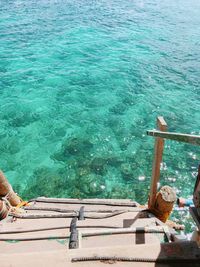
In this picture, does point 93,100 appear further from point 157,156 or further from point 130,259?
point 130,259

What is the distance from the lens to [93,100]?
54.5ft

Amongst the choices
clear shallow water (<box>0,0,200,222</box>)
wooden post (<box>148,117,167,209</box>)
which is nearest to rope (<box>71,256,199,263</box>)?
wooden post (<box>148,117,167,209</box>)

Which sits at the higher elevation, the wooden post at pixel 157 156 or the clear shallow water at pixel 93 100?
the wooden post at pixel 157 156

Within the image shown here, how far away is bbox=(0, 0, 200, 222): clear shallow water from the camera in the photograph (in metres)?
11.9

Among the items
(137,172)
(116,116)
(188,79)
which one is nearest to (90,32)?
(188,79)

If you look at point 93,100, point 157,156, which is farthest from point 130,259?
point 93,100

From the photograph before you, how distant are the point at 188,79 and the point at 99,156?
8.96 meters

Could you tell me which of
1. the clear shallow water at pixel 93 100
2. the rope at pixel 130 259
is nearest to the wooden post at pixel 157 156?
the rope at pixel 130 259

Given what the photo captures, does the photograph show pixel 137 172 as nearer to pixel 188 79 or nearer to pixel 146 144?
pixel 146 144

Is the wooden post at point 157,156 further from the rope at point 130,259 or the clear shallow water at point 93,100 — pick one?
the clear shallow water at point 93,100

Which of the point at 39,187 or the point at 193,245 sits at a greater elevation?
the point at 193,245

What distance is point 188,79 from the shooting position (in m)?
18.2

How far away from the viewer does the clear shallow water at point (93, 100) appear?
39.1 ft

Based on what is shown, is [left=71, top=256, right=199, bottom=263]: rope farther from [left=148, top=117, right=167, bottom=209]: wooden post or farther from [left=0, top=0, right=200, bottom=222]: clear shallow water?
[left=0, top=0, right=200, bottom=222]: clear shallow water
